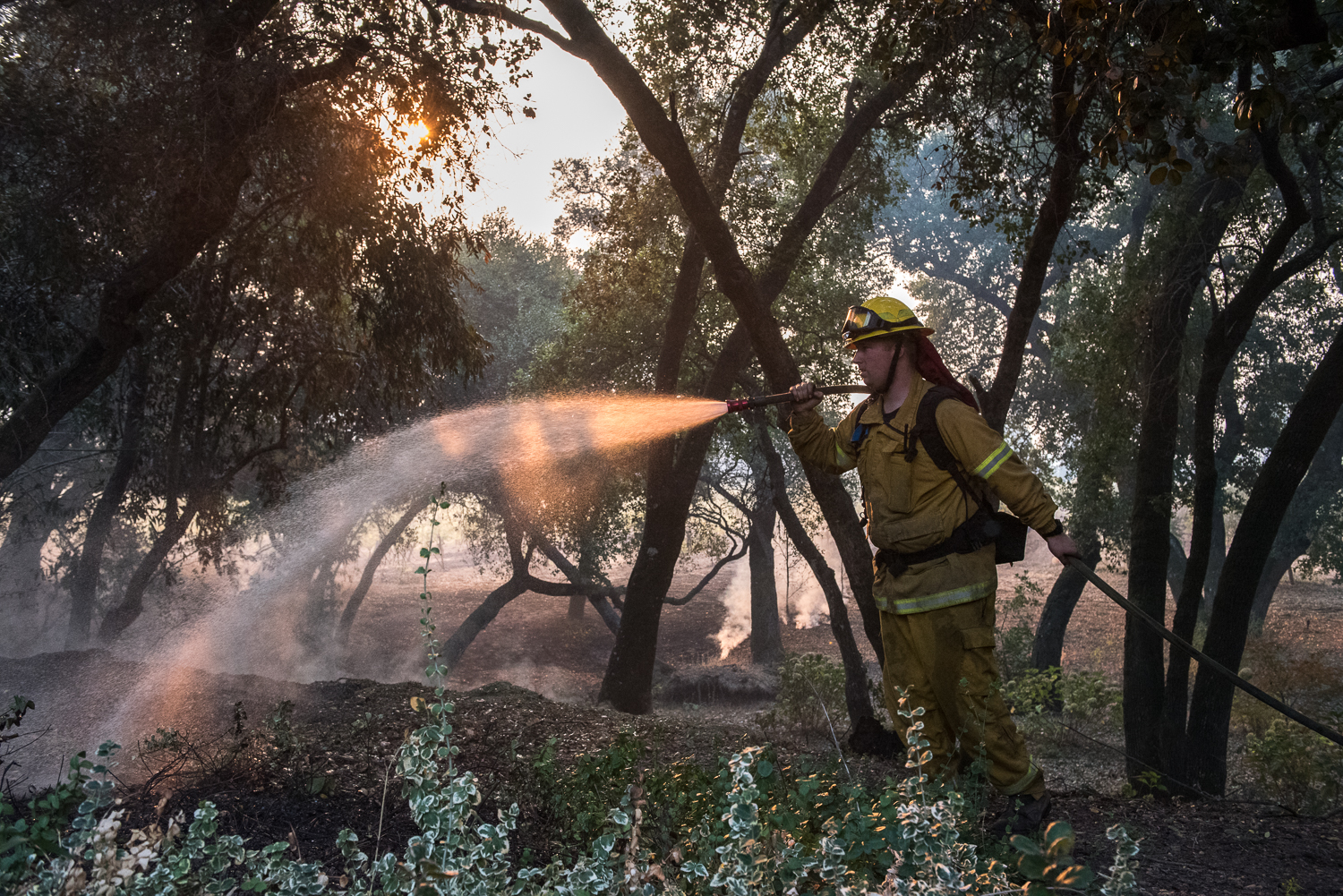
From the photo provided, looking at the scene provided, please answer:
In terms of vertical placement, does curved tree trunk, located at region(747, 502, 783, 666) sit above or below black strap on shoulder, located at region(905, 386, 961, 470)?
below

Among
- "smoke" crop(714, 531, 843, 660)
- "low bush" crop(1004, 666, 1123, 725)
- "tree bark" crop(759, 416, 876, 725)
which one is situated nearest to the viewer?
"tree bark" crop(759, 416, 876, 725)

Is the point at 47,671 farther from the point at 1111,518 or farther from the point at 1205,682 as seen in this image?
the point at 1111,518

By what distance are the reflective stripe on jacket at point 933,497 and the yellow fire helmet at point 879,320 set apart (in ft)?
0.92

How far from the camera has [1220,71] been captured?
3.58 metres

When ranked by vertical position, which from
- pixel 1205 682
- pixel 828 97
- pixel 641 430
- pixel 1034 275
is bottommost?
pixel 1205 682

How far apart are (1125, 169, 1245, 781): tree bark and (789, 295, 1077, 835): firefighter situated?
2942 mm

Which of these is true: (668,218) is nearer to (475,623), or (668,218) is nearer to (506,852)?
(506,852)

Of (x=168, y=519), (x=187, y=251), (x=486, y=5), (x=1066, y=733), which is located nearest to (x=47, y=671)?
(x=168, y=519)

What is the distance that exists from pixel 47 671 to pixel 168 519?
173 centimetres

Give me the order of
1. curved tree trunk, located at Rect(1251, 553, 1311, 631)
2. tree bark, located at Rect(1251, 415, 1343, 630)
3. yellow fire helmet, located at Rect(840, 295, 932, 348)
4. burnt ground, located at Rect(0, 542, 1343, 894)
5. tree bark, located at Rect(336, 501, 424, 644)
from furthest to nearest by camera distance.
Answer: tree bark, located at Rect(336, 501, 424, 644) → curved tree trunk, located at Rect(1251, 553, 1311, 631) → tree bark, located at Rect(1251, 415, 1343, 630) → yellow fire helmet, located at Rect(840, 295, 932, 348) → burnt ground, located at Rect(0, 542, 1343, 894)

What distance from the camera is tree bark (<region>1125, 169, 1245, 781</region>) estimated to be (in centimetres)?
648

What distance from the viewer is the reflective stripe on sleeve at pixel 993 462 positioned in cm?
365

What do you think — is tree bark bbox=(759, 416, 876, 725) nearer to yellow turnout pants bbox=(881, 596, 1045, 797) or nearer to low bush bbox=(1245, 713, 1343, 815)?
low bush bbox=(1245, 713, 1343, 815)

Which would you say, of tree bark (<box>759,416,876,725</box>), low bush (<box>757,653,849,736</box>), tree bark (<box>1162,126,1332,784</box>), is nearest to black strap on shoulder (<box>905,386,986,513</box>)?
tree bark (<box>759,416,876,725</box>)
